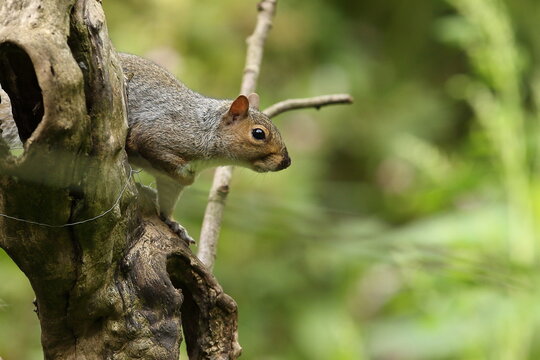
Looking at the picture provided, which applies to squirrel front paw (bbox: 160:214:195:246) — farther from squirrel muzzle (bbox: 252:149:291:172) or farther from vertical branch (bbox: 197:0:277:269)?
squirrel muzzle (bbox: 252:149:291:172)

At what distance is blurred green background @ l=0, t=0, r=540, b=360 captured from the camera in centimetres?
418

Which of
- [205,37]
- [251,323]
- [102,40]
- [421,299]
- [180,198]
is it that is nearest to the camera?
[102,40]

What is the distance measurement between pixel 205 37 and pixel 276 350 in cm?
207

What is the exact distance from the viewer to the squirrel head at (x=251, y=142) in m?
3.22

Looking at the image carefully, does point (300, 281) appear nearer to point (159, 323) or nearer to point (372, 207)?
point (372, 207)

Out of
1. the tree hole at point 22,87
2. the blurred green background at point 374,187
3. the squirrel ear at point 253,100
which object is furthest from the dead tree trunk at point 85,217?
the squirrel ear at point 253,100

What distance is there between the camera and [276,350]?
561 cm

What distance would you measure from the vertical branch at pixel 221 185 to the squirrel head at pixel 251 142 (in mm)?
109

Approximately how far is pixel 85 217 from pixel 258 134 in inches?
49.0

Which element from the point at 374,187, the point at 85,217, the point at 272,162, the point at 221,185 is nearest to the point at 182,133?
the point at 221,185

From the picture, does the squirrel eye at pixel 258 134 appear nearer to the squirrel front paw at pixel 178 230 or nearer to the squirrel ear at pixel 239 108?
the squirrel ear at pixel 239 108

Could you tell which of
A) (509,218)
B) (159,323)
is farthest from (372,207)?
(159,323)

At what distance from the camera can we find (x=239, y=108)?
3.19m

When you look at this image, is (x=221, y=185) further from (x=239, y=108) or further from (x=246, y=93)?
(x=246, y=93)
